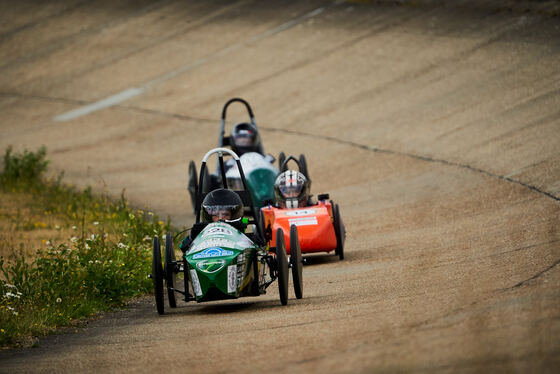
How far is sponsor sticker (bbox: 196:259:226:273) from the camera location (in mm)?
10406

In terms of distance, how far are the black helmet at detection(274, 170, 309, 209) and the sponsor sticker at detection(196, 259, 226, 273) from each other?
5.14m

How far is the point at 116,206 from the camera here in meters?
19.8

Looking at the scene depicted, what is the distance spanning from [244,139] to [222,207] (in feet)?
27.9

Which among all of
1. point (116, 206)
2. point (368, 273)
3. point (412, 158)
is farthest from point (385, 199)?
point (368, 273)

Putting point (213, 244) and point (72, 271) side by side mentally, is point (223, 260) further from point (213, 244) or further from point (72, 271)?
point (72, 271)

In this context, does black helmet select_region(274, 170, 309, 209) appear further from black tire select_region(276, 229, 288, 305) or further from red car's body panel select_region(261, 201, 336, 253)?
black tire select_region(276, 229, 288, 305)

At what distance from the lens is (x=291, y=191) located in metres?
15.6

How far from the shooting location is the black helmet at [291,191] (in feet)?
50.9

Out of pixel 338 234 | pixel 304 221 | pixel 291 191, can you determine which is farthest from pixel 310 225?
pixel 291 191

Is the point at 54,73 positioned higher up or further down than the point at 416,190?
higher up

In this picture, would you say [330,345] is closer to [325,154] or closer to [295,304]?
[295,304]

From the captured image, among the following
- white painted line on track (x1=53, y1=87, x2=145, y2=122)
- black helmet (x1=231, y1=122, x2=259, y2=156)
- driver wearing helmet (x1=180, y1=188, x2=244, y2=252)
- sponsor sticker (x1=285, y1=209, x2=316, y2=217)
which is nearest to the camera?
driver wearing helmet (x1=180, y1=188, x2=244, y2=252)

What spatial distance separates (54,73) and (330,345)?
34.9 m

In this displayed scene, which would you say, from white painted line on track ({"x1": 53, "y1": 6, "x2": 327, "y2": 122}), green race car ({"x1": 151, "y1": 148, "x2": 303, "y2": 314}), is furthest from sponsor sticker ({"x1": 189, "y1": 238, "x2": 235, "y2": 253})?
white painted line on track ({"x1": 53, "y1": 6, "x2": 327, "y2": 122})
